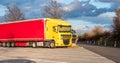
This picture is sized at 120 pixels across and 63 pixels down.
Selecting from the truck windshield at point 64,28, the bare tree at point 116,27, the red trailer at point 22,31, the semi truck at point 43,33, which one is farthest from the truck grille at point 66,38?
the bare tree at point 116,27

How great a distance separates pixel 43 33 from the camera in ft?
136

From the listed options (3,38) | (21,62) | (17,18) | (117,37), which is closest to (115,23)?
(117,37)

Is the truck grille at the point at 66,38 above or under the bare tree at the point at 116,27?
under

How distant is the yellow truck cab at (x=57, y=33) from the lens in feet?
133

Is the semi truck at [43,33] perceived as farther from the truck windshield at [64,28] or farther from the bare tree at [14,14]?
the bare tree at [14,14]

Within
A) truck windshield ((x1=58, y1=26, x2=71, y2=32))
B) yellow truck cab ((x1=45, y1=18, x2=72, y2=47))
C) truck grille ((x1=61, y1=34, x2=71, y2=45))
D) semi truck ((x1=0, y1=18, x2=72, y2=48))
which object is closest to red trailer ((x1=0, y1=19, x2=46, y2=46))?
semi truck ((x1=0, y1=18, x2=72, y2=48))

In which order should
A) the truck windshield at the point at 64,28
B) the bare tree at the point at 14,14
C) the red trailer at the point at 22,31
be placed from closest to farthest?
the truck windshield at the point at 64,28
the red trailer at the point at 22,31
the bare tree at the point at 14,14

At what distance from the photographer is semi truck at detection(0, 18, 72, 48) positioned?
40750 millimetres

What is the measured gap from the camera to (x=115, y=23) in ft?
199

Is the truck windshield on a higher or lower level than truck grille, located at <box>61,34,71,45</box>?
higher

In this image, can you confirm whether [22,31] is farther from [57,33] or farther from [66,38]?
[66,38]

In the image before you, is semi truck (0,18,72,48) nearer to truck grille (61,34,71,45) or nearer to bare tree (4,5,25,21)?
truck grille (61,34,71,45)

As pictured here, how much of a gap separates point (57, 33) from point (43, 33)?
181cm

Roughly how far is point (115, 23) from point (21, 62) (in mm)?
54801
